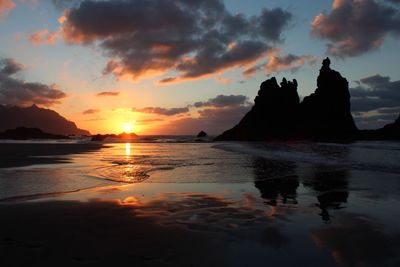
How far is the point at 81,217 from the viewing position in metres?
8.00

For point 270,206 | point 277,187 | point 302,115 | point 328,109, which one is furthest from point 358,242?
point 302,115

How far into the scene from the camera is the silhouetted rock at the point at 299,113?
106 m

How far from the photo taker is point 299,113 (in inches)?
4744

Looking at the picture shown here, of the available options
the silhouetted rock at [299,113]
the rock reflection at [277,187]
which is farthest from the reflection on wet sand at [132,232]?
the silhouetted rock at [299,113]

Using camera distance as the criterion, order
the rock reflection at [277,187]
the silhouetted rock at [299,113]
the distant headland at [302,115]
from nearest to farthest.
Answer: the rock reflection at [277,187], the distant headland at [302,115], the silhouetted rock at [299,113]

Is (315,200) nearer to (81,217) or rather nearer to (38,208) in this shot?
(81,217)

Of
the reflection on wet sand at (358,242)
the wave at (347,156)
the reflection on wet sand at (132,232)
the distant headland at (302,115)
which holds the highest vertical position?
the distant headland at (302,115)

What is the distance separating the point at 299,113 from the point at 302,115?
6.82ft

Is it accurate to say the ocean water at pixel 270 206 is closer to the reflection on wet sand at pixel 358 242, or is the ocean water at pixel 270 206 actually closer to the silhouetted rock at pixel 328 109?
the reflection on wet sand at pixel 358 242

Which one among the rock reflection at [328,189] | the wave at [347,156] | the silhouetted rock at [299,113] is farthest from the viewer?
the silhouetted rock at [299,113]

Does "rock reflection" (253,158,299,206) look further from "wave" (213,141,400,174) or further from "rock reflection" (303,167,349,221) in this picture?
"wave" (213,141,400,174)

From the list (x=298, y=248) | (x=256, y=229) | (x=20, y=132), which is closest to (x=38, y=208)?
(x=256, y=229)

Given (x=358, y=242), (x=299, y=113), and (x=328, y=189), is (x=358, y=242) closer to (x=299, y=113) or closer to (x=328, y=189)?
(x=328, y=189)

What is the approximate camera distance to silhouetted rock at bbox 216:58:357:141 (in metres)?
106
